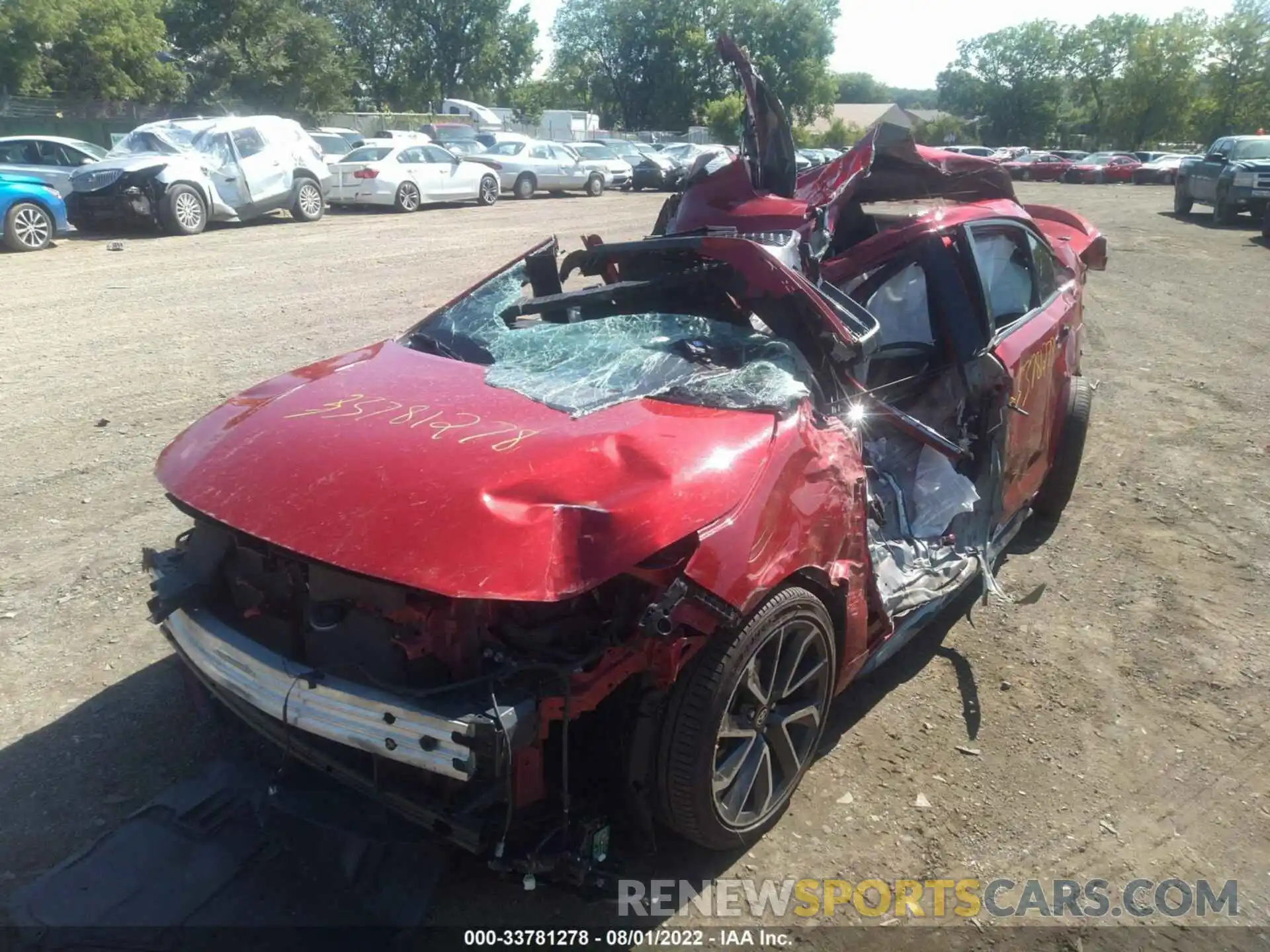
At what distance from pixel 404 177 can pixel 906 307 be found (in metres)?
17.8

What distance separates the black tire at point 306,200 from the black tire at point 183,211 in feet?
6.36

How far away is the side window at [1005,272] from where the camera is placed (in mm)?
4176

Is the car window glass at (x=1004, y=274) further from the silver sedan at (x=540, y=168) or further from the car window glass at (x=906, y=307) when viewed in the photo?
the silver sedan at (x=540, y=168)

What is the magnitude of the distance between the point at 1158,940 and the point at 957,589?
139 cm

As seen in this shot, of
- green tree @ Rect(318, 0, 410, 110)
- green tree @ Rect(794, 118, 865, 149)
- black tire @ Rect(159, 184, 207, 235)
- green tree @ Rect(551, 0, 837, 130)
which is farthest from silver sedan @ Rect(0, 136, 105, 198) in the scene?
green tree @ Rect(551, 0, 837, 130)

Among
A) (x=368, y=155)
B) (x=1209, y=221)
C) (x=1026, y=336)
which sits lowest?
(x=1209, y=221)

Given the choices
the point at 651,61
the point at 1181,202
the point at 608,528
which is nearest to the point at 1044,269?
the point at 608,528

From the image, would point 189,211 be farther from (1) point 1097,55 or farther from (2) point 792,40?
(1) point 1097,55

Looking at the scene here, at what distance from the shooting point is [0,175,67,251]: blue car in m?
13.1

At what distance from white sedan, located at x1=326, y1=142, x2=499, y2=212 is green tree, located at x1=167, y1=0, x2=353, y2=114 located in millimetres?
22946

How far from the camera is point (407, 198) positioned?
1998 cm

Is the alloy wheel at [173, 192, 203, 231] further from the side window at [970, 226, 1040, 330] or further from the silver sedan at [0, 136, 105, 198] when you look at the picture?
the side window at [970, 226, 1040, 330]

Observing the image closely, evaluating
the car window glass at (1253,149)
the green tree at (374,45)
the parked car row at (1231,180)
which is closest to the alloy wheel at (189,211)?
the parked car row at (1231,180)

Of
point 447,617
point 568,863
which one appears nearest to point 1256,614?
point 568,863
